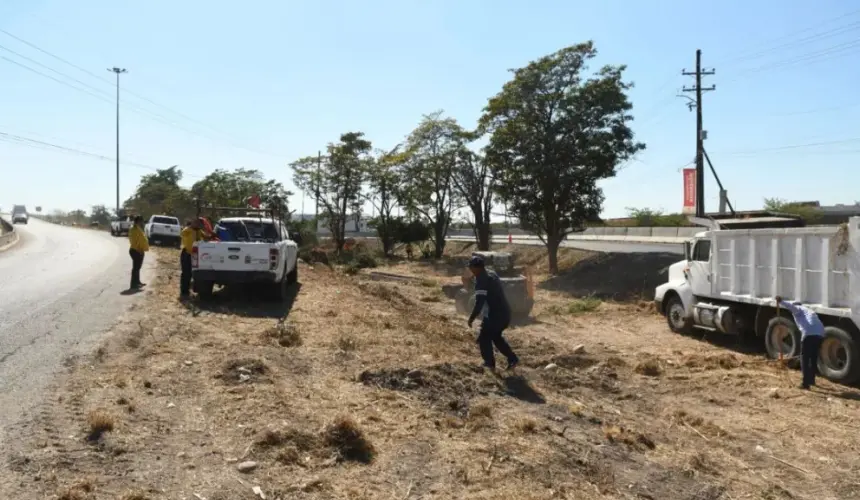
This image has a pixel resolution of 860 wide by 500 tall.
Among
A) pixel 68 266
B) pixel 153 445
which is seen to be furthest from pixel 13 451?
pixel 68 266

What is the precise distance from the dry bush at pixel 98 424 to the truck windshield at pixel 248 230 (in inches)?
425

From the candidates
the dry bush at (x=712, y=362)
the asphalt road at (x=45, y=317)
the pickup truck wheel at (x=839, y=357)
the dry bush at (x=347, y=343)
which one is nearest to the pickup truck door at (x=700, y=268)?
the dry bush at (x=712, y=362)

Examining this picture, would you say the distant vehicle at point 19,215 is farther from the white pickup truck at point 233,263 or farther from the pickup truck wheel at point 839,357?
the pickup truck wheel at point 839,357

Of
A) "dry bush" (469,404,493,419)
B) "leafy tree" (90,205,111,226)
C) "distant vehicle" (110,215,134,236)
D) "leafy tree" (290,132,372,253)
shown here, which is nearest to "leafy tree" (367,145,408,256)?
"leafy tree" (290,132,372,253)

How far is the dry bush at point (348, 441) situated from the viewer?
5.52 m

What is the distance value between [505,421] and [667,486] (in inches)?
66.7

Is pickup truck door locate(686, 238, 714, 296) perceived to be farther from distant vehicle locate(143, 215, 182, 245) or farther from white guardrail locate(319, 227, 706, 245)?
distant vehicle locate(143, 215, 182, 245)

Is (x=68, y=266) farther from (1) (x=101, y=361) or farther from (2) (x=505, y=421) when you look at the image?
(2) (x=505, y=421)

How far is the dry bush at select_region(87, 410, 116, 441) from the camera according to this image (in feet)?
17.9

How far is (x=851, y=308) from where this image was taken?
9609mm

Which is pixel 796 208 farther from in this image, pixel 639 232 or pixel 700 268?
pixel 700 268

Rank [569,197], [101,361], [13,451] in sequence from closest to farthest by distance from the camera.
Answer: [13,451] < [101,361] < [569,197]

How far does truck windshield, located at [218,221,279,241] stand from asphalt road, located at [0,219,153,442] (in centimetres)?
261

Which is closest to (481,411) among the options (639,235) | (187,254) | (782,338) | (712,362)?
(712,362)
